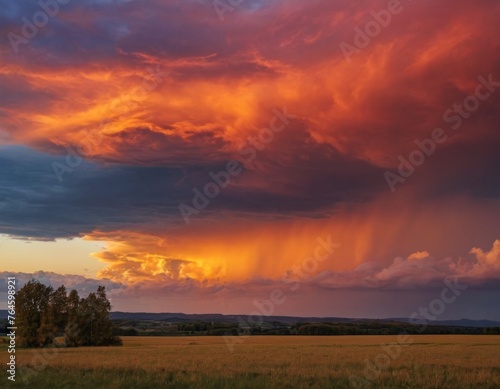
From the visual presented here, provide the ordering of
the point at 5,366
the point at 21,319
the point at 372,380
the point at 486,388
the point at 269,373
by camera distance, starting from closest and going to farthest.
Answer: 1. the point at 486,388
2. the point at 372,380
3. the point at 269,373
4. the point at 5,366
5. the point at 21,319

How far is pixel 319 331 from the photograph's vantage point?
11994 centimetres

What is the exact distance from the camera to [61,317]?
90750 millimetres

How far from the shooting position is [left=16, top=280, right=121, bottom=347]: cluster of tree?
85.9 metres

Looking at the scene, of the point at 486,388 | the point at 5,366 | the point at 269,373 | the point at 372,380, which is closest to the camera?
the point at 486,388

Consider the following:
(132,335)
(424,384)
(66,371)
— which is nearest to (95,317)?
(132,335)

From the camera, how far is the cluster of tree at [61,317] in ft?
282

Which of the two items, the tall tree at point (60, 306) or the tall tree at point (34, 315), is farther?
the tall tree at point (60, 306)

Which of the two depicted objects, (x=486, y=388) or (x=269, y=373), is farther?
(x=269, y=373)

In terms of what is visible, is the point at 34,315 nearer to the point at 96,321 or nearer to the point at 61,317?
the point at 61,317

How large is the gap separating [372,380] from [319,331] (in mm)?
95232

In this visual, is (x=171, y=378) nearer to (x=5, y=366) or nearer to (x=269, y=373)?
(x=269, y=373)

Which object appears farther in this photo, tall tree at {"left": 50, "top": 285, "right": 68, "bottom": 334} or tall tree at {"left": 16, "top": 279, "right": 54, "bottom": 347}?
tall tree at {"left": 50, "top": 285, "right": 68, "bottom": 334}

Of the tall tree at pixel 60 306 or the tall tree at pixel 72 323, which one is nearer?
the tall tree at pixel 72 323

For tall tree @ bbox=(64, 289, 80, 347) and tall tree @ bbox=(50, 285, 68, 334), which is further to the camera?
tall tree @ bbox=(50, 285, 68, 334)
